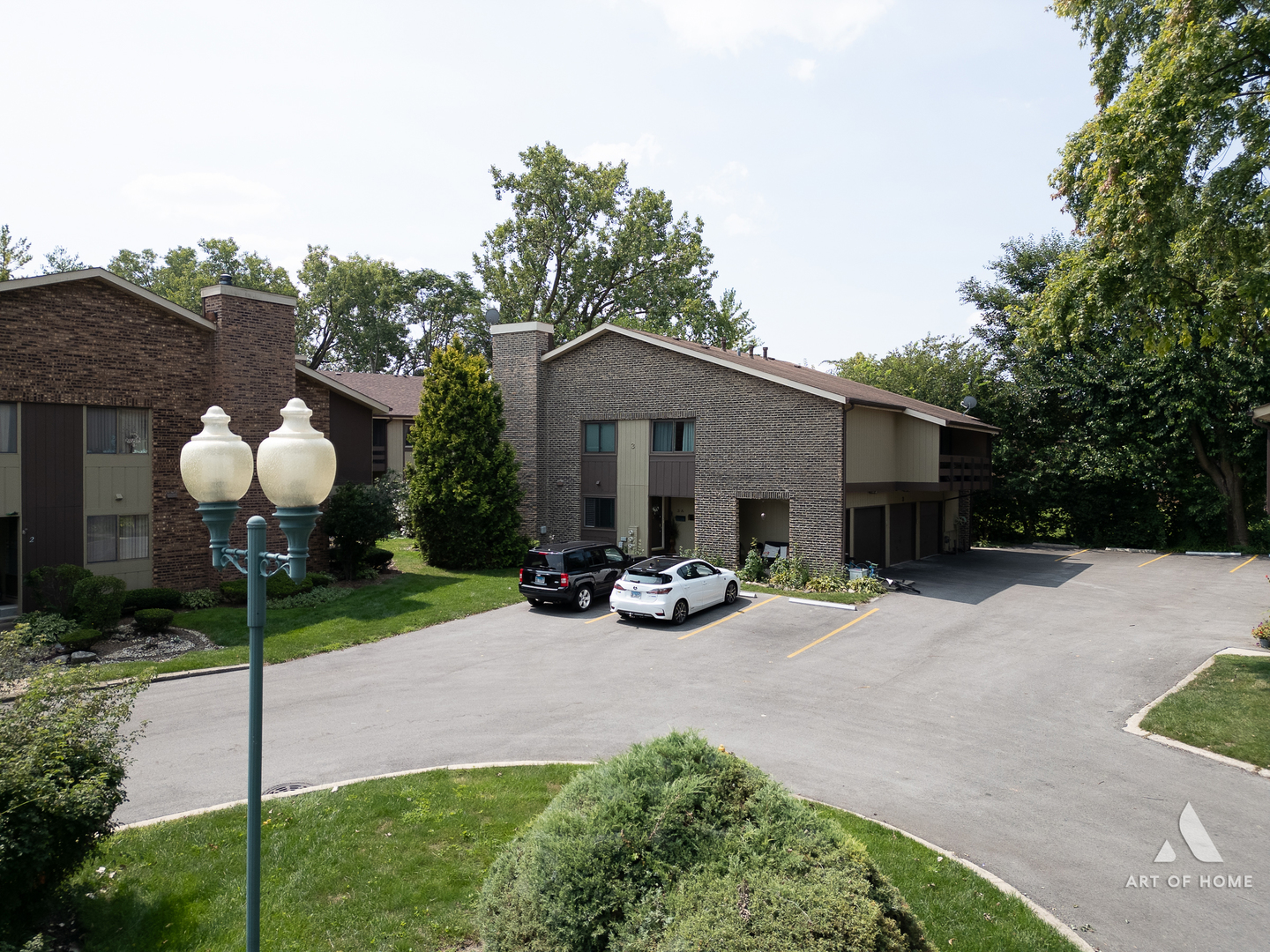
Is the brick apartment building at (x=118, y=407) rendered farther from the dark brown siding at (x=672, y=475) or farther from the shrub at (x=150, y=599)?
the dark brown siding at (x=672, y=475)

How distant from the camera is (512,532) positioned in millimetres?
26750

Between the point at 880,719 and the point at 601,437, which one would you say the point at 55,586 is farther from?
the point at 880,719

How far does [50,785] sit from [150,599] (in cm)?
1488

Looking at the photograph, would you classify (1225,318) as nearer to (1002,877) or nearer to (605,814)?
(1002,877)

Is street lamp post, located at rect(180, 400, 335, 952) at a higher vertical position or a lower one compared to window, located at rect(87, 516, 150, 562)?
higher

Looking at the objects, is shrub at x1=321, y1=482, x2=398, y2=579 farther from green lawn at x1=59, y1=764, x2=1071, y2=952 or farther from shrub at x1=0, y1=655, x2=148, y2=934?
shrub at x1=0, y1=655, x2=148, y2=934

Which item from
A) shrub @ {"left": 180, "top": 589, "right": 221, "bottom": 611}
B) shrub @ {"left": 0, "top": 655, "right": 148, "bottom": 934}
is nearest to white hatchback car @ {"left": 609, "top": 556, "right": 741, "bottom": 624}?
shrub @ {"left": 180, "top": 589, "right": 221, "bottom": 611}

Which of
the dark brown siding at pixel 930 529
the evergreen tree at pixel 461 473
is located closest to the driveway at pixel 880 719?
the evergreen tree at pixel 461 473

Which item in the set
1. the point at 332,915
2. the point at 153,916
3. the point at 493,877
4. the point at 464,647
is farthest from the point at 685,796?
the point at 464,647

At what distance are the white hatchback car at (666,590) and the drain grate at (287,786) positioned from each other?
9815 millimetres

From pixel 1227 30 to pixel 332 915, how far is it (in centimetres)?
1851

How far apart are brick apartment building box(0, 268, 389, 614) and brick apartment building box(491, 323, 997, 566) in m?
9.53

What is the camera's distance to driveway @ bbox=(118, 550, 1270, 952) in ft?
25.4

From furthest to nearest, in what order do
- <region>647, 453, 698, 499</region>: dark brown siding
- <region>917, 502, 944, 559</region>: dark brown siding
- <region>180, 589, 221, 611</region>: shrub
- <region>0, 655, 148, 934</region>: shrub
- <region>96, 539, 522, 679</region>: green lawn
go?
<region>917, 502, 944, 559</region>: dark brown siding
<region>647, 453, 698, 499</region>: dark brown siding
<region>180, 589, 221, 611</region>: shrub
<region>96, 539, 522, 679</region>: green lawn
<region>0, 655, 148, 934</region>: shrub
